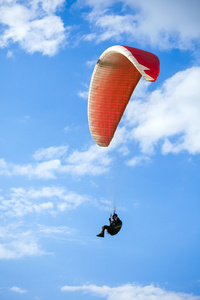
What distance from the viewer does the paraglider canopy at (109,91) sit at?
20.0 m

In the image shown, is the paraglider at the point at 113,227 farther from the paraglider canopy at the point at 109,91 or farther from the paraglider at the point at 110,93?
the paraglider canopy at the point at 109,91

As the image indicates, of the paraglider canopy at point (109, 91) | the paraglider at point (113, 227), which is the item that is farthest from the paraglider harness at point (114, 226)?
the paraglider canopy at point (109, 91)

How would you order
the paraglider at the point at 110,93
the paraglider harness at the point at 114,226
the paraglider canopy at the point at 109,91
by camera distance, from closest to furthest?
the paraglider harness at the point at 114,226
the paraglider at the point at 110,93
the paraglider canopy at the point at 109,91

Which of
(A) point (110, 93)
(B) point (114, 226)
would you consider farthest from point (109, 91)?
(B) point (114, 226)

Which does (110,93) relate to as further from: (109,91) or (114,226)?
(114,226)

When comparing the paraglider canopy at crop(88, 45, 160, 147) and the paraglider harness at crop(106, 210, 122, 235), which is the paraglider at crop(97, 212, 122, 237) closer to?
the paraglider harness at crop(106, 210, 122, 235)

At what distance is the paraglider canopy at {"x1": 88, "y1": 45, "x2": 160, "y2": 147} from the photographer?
20000 millimetres

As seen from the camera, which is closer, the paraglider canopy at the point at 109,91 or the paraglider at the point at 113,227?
the paraglider at the point at 113,227

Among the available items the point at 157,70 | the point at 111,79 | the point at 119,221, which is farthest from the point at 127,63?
the point at 119,221

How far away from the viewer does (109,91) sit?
20.5 m

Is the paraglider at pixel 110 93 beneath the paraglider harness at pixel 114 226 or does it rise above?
above

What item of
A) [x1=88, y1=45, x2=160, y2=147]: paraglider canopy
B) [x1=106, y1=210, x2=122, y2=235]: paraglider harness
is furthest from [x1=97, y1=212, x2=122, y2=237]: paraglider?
[x1=88, y1=45, x2=160, y2=147]: paraglider canopy

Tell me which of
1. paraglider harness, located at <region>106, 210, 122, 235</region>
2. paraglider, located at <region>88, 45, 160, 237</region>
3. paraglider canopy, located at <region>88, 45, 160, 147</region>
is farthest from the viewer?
paraglider canopy, located at <region>88, 45, 160, 147</region>

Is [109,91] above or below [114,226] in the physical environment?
above
